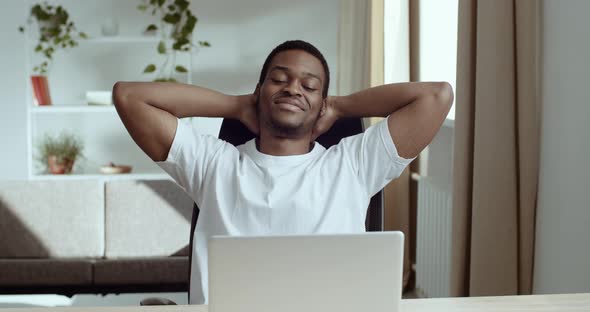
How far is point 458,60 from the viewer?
245 cm

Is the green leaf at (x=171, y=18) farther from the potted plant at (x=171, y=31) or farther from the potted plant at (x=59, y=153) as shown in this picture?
the potted plant at (x=59, y=153)

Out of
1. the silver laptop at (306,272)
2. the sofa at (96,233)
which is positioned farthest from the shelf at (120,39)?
the silver laptop at (306,272)

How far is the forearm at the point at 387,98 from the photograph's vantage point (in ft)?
6.43

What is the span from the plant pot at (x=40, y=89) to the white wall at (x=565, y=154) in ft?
11.2

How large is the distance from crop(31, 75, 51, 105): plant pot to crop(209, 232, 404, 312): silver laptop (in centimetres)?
393

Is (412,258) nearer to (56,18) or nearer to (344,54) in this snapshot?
(344,54)

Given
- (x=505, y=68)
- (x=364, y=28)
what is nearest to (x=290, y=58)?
(x=505, y=68)

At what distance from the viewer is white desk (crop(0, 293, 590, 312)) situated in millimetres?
1462

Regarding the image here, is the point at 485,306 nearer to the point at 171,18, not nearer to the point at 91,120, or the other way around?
the point at 171,18

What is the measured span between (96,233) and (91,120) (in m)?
1.61

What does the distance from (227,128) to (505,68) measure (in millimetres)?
814

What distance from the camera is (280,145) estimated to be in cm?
192

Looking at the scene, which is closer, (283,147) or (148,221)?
(283,147)

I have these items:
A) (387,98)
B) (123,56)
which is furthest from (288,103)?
(123,56)
